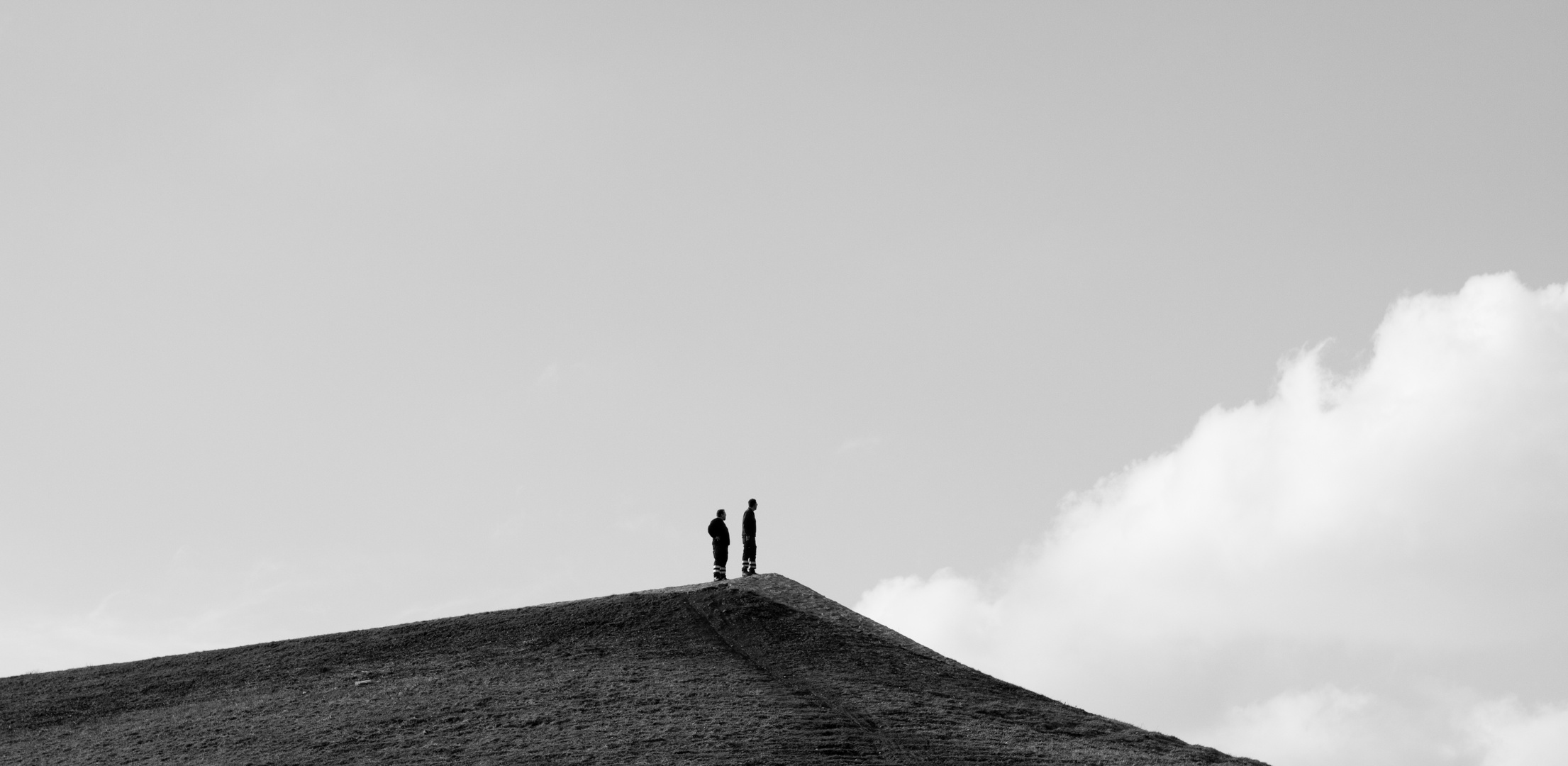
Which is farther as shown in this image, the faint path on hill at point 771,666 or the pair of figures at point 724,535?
the pair of figures at point 724,535

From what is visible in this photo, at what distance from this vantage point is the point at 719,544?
1567 inches

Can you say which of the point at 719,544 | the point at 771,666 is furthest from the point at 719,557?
the point at 771,666

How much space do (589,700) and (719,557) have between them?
9.12 m

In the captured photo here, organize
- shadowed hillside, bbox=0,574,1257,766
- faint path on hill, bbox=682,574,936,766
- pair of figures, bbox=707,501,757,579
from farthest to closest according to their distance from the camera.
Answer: pair of figures, bbox=707,501,757,579
shadowed hillside, bbox=0,574,1257,766
faint path on hill, bbox=682,574,936,766

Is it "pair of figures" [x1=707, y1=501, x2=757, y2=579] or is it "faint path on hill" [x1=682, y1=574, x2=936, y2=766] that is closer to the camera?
"faint path on hill" [x1=682, y1=574, x2=936, y2=766]

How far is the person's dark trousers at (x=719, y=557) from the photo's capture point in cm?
3975

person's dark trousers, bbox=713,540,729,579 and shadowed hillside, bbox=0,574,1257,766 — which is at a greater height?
person's dark trousers, bbox=713,540,729,579

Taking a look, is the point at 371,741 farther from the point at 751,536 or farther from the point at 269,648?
the point at 751,536

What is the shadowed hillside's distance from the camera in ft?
94.3

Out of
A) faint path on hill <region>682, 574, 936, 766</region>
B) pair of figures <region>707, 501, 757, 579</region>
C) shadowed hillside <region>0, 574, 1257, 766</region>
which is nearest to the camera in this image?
faint path on hill <region>682, 574, 936, 766</region>

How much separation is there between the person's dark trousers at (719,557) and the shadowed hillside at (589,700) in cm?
86

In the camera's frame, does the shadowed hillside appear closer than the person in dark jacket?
Yes

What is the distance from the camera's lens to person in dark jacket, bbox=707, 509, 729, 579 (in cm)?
3972

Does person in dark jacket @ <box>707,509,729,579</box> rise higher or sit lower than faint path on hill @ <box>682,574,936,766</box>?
higher
